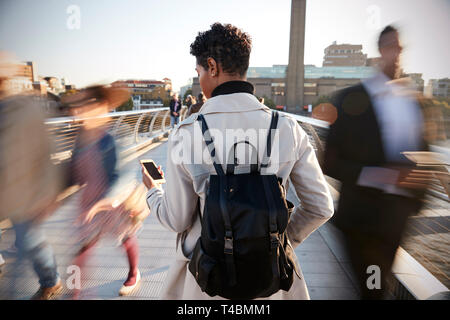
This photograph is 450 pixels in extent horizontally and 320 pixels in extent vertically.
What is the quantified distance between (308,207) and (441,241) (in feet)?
9.64

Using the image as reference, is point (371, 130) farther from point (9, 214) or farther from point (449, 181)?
point (9, 214)

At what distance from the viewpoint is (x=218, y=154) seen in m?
1.07

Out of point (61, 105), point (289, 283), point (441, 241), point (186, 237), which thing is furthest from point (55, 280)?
point (441, 241)

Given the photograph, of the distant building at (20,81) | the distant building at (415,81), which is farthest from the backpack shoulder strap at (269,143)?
the distant building at (20,81)

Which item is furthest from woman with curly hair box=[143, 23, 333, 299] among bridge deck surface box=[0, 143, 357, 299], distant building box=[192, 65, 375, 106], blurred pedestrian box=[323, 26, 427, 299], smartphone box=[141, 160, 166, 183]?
distant building box=[192, 65, 375, 106]

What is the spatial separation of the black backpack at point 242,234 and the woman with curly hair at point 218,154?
0.04m

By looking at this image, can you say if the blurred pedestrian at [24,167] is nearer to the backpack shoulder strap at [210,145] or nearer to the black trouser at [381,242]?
the backpack shoulder strap at [210,145]

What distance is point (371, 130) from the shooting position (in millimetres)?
1688

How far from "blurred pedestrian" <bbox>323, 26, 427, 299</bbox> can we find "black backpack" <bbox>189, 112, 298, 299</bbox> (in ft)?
2.98

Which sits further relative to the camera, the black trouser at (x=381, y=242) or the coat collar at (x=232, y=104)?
the black trouser at (x=381, y=242)

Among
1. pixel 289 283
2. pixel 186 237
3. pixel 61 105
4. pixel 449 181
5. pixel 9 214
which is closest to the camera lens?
pixel 289 283

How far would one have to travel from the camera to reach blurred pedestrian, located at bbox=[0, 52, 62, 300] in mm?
1807

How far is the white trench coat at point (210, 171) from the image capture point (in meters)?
1.09

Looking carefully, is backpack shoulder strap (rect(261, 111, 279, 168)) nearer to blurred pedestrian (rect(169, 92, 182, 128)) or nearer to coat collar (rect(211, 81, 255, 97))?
coat collar (rect(211, 81, 255, 97))
